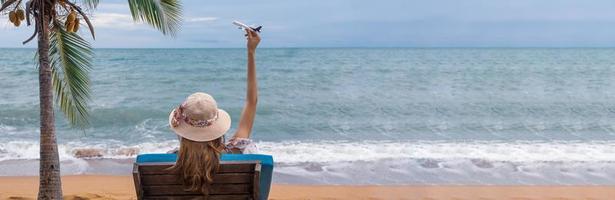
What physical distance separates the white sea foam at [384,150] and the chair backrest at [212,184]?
620cm

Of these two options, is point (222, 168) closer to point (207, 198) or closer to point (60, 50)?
point (207, 198)

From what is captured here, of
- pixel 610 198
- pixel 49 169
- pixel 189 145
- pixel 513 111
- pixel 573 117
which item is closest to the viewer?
pixel 189 145

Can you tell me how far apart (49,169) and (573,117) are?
44.2 feet

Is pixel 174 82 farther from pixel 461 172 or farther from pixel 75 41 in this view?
pixel 75 41

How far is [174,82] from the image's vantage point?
85.9 feet

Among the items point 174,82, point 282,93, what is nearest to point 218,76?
point 174,82

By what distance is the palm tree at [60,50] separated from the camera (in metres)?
5.14

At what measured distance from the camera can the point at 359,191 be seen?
313 inches

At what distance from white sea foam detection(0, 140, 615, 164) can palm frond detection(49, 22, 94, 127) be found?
13.2ft

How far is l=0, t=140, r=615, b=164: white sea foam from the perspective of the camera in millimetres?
10008

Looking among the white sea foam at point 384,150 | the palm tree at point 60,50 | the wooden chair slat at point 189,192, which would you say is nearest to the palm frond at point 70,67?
the palm tree at point 60,50

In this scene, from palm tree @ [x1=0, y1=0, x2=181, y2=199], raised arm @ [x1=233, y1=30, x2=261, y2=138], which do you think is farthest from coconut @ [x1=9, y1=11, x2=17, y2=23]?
raised arm @ [x1=233, y1=30, x2=261, y2=138]

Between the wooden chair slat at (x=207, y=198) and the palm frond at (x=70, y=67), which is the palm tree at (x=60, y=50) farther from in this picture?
the wooden chair slat at (x=207, y=198)

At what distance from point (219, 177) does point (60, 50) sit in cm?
309
